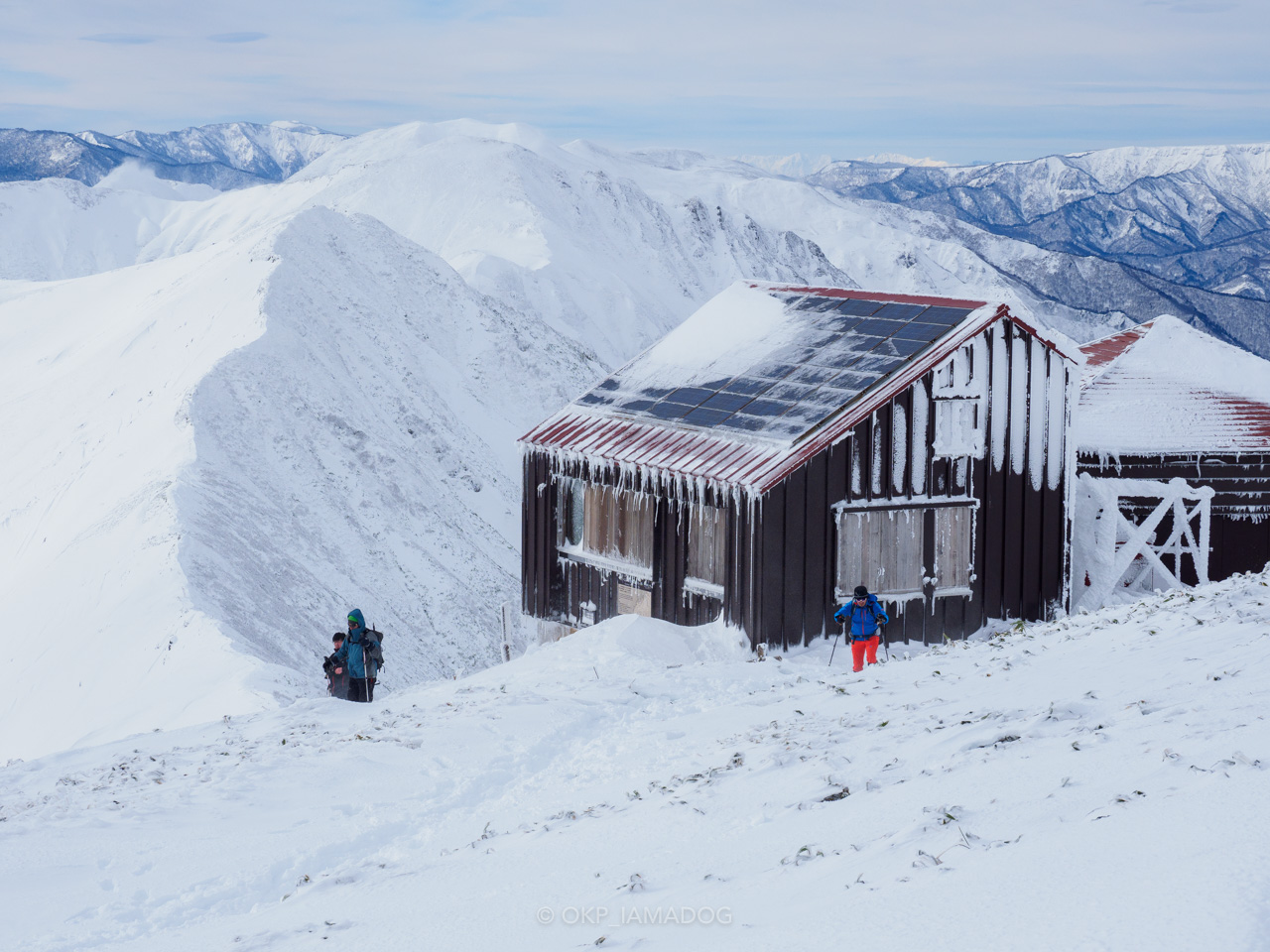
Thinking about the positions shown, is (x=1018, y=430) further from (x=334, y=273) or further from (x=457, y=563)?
(x=334, y=273)

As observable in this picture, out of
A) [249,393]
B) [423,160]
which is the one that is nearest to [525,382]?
[249,393]

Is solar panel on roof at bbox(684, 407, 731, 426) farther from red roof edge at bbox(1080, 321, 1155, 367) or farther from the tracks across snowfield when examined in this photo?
red roof edge at bbox(1080, 321, 1155, 367)

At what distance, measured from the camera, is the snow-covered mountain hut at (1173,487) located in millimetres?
19859

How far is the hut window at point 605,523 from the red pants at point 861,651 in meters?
4.02

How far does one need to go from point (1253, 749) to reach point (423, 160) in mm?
84901

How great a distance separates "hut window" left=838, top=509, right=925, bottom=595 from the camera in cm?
1605

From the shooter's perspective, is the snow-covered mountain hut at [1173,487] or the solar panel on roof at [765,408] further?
the snow-covered mountain hut at [1173,487]

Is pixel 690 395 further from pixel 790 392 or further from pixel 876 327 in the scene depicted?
pixel 876 327

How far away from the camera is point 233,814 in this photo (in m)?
9.60

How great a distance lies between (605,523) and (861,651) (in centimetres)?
528

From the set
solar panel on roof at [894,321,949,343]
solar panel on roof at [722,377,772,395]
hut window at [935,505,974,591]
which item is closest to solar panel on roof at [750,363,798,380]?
solar panel on roof at [722,377,772,395]

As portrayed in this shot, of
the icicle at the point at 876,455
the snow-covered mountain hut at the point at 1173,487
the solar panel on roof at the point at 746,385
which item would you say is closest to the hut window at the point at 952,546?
the icicle at the point at 876,455

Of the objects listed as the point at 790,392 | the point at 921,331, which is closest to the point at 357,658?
the point at 790,392

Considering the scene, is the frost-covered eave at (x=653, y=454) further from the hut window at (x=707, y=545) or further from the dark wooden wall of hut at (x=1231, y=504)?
the dark wooden wall of hut at (x=1231, y=504)
